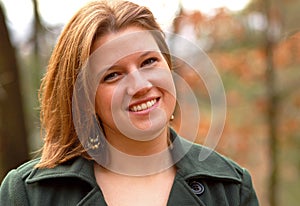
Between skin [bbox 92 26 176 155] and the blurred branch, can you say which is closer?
skin [bbox 92 26 176 155]

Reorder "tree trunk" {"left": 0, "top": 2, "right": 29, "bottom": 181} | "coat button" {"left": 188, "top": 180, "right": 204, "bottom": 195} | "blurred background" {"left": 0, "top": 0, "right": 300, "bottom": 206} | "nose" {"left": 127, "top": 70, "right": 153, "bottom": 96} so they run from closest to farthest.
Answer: "nose" {"left": 127, "top": 70, "right": 153, "bottom": 96} < "coat button" {"left": 188, "top": 180, "right": 204, "bottom": 195} < "tree trunk" {"left": 0, "top": 2, "right": 29, "bottom": 181} < "blurred background" {"left": 0, "top": 0, "right": 300, "bottom": 206}

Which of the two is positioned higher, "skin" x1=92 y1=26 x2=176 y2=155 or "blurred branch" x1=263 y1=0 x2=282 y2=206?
"skin" x1=92 y1=26 x2=176 y2=155

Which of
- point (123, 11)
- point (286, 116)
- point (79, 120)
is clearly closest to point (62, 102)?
point (79, 120)

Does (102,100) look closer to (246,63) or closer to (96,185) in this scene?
(96,185)

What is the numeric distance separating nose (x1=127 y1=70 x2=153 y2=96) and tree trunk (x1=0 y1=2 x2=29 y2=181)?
10.1 ft

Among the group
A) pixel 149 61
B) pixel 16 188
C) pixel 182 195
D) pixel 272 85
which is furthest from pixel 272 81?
pixel 16 188

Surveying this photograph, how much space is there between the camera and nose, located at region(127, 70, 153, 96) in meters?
1.99

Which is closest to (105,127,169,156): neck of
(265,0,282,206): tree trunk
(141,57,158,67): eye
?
(141,57,158,67): eye

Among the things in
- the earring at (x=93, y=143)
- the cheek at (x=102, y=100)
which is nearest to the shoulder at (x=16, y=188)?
the earring at (x=93, y=143)

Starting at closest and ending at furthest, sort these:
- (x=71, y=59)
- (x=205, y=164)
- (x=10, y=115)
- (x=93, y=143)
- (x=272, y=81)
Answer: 1. (x=71, y=59)
2. (x=93, y=143)
3. (x=205, y=164)
4. (x=10, y=115)
5. (x=272, y=81)

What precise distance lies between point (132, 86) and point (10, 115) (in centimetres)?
314

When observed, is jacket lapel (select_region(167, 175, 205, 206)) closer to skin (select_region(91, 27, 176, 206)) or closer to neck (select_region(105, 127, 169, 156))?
skin (select_region(91, 27, 176, 206))

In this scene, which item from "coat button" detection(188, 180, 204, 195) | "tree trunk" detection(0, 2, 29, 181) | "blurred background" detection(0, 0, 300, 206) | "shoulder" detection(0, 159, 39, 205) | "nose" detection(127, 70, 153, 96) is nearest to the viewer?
"nose" detection(127, 70, 153, 96)

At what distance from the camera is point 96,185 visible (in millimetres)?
2127
